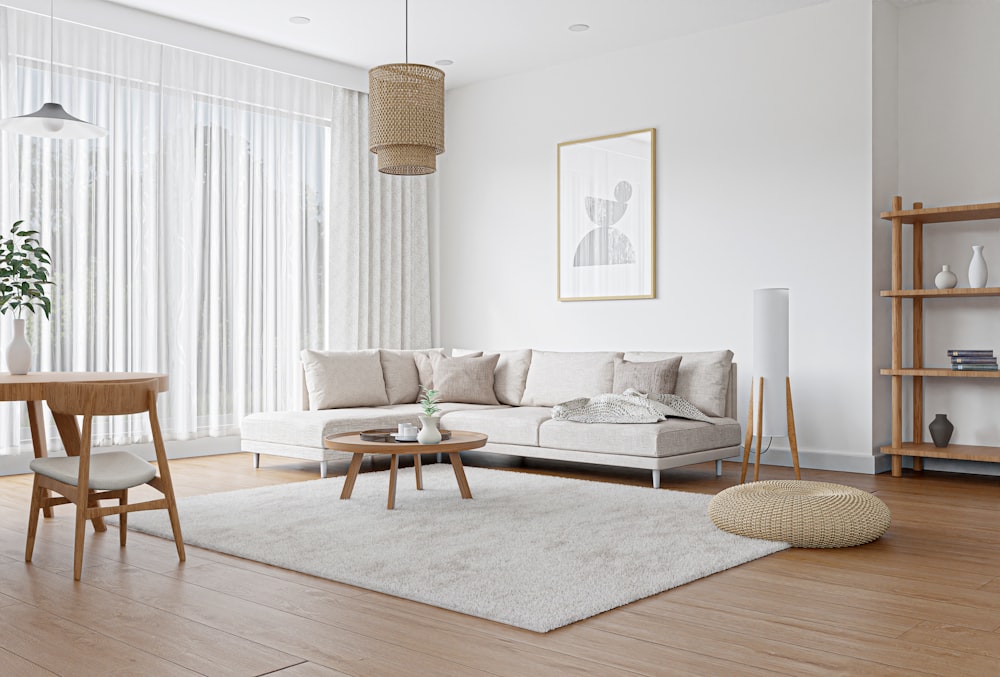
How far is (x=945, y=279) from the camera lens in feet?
18.5

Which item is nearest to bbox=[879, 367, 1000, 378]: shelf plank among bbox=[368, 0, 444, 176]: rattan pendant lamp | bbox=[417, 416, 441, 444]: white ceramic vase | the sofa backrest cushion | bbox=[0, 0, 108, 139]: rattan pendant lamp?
the sofa backrest cushion

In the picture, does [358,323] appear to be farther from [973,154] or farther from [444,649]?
[444,649]

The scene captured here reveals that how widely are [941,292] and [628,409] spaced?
2.05 meters

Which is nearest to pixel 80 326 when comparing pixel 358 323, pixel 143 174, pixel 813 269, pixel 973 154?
pixel 143 174

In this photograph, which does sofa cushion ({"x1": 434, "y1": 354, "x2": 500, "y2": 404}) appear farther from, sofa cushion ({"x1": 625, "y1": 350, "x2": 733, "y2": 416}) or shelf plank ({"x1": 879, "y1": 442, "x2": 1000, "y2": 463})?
shelf plank ({"x1": 879, "y1": 442, "x2": 1000, "y2": 463})

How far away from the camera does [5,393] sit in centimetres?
340

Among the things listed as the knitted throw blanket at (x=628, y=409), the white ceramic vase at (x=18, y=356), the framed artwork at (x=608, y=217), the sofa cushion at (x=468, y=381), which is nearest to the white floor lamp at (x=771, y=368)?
the knitted throw blanket at (x=628, y=409)

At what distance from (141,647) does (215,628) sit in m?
0.23

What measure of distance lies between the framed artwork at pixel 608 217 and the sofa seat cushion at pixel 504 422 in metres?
1.32

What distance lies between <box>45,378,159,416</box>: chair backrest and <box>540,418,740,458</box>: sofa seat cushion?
9.22 feet

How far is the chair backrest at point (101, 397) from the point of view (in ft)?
10.7

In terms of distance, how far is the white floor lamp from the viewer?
5.48 metres

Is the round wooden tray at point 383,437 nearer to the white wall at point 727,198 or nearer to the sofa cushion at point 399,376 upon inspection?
the sofa cushion at point 399,376

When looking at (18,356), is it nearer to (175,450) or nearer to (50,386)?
(50,386)
